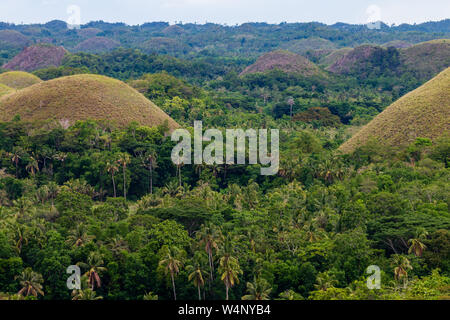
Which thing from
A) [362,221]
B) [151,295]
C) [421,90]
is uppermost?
[421,90]

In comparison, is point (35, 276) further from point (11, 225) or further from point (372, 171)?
point (372, 171)

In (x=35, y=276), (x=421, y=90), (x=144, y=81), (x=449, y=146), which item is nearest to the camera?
(x=35, y=276)

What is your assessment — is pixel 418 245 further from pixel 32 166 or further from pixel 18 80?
pixel 18 80

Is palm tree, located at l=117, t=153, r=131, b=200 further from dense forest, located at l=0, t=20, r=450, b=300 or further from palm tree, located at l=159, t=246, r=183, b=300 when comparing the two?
palm tree, located at l=159, t=246, r=183, b=300

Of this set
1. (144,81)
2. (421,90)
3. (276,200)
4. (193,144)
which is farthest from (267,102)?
(276,200)

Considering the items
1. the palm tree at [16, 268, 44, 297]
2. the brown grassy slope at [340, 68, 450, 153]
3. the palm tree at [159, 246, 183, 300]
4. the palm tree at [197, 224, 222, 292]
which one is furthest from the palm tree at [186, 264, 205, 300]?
the brown grassy slope at [340, 68, 450, 153]

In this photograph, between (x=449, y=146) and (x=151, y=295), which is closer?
(x=151, y=295)

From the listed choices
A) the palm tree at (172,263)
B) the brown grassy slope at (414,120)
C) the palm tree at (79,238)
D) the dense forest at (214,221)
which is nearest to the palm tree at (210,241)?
the dense forest at (214,221)

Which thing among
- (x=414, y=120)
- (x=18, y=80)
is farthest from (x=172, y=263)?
(x=18, y=80)
